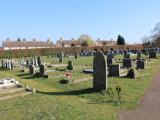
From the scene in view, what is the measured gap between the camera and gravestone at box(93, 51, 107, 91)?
17.0 meters

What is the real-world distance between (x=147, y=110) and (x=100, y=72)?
14.3ft

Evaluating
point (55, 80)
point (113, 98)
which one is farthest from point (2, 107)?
point (55, 80)

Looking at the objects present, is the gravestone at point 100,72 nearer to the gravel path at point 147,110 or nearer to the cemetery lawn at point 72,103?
the cemetery lawn at point 72,103

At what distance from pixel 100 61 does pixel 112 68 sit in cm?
631

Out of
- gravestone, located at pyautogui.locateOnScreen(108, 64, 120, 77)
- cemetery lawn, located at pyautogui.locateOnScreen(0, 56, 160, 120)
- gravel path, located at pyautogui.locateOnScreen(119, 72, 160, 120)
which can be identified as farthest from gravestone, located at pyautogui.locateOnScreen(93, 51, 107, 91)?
gravestone, located at pyautogui.locateOnScreen(108, 64, 120, 77)

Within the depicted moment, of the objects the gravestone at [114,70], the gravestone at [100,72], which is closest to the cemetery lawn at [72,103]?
the gravestone at [100,72]

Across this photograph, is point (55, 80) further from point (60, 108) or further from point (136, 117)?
point (136, 117)

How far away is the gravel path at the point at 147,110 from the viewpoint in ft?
41.0

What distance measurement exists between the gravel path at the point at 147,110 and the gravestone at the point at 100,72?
95.4 inches

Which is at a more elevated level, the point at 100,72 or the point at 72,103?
the point at 100,72

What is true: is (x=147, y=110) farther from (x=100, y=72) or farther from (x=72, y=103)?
(x=100, y=72)

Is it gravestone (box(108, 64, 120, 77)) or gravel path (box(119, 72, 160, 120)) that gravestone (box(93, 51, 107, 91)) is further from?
gravestone (box(108, 64, 120, 77))

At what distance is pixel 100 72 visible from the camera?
1720 centimetres

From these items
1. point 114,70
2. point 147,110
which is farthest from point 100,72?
point 114,70
